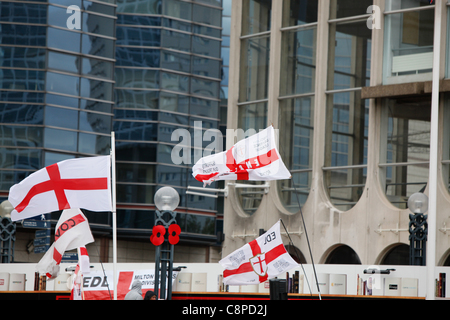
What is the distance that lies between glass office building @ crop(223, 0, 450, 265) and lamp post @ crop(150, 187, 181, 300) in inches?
179

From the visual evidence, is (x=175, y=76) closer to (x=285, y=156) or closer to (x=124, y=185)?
(x=124, y=185)

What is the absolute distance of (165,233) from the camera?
58.1 feet

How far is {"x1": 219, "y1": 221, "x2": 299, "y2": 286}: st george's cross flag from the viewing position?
49.4ft

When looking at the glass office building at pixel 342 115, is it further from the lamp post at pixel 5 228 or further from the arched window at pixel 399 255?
the lamp post at pixel 5 228

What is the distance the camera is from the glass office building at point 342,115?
23.1 m

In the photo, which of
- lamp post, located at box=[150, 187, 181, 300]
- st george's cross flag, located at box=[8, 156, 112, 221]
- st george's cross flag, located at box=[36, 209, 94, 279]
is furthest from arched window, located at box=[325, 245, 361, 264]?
st george's cross flag, located at box=[8, 156, 112, 221]

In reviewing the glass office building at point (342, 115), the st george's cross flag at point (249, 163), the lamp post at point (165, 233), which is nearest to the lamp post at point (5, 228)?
the glass office building at point (342, 115)

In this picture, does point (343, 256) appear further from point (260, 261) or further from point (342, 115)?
point (260, 261)

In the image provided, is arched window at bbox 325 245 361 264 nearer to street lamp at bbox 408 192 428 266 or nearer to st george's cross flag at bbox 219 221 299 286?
street lamp at bbox 408 192 428 266

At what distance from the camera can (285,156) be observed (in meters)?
26.5

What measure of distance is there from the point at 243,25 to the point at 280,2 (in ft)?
6.81

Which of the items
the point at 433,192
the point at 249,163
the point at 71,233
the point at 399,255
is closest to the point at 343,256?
the point at 399,255

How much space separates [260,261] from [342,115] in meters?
11.0
